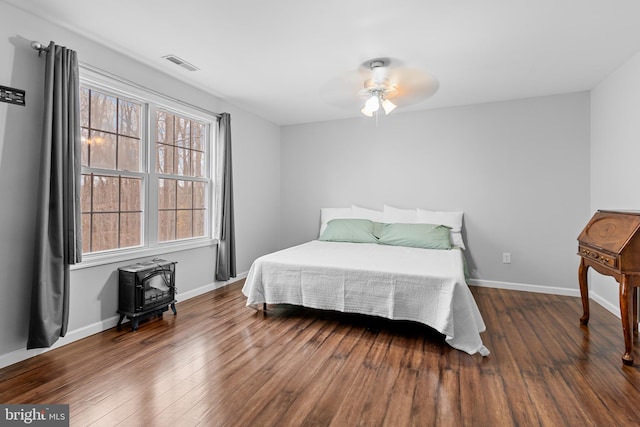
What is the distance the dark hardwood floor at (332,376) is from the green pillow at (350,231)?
1413 mm

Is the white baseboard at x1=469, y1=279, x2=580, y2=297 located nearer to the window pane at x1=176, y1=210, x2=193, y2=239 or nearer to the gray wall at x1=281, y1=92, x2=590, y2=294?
the gray wall at x1=281, y1=92, x2=590, y2=294

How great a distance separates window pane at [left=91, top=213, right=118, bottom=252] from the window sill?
0.32 feet

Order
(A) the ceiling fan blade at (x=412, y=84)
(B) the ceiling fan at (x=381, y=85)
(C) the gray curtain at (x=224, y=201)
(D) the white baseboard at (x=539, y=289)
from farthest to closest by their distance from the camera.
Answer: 1. (C) the gray curtain at (x=224, y=201)
2. (D) the white baseboard at (x=539, y=289)
3. (A) the ceiling fan blade at (x=412, y=84)
4. (B) the ceiling fan at (x=381, y=85)

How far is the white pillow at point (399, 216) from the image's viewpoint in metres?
4.29

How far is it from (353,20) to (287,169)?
323 cm

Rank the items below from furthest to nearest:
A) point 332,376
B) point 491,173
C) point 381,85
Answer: point 491,173 < point 381,85 < point 332,376

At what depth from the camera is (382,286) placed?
2609 millimetres

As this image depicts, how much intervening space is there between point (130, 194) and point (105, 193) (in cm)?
24

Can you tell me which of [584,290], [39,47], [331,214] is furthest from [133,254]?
[584,290]

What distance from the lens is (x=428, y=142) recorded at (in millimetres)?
4352

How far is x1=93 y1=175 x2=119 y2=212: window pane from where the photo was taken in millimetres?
2711

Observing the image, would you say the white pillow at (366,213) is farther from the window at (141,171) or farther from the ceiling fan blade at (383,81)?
the window at (141,171)

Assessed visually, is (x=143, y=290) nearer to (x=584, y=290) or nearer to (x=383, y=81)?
(x=383, y=81)

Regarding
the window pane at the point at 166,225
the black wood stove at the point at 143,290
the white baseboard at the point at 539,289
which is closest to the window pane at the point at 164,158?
the window pane at the point at 166,225
